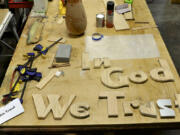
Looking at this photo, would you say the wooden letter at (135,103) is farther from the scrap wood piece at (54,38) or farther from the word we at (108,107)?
the scrap wood piece at (54,38)

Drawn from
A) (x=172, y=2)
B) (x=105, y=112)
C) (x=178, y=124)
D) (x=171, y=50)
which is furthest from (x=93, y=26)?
(x=172, y=2)

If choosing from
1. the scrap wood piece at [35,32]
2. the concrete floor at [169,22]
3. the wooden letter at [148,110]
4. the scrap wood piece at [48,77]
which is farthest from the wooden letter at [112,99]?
the concrete floor at [169,22]

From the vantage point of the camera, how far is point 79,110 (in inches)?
31.7

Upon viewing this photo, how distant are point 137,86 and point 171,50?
1.53 meters

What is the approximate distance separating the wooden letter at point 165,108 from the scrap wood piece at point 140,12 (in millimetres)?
701

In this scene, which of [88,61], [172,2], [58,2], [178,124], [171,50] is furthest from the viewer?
[172,2]

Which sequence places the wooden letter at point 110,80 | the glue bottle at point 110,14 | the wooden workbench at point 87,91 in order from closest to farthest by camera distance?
the wooden workbench at point 87,91 < the wooden letter at point 110,80 < the glue bottle at point 110,14

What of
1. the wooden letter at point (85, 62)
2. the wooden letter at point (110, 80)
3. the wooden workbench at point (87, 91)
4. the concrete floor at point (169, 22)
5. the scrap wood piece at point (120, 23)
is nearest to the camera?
the wooden workbench at point (87, 91)

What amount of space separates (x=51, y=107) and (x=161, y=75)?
0.57 m

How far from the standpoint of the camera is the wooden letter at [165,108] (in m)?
0.78

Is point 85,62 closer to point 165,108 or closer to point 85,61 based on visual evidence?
point 85,61

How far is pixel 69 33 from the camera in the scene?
1.25 meters

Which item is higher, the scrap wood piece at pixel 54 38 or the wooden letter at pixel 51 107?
the scrap wood piece at pixel 54 38

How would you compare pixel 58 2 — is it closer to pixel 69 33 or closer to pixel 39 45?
pixel 69 33
